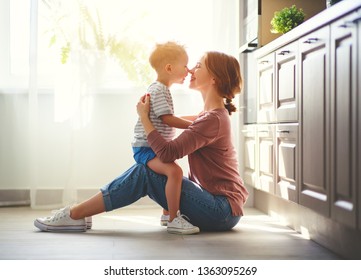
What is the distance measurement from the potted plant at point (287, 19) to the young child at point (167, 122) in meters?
0.54

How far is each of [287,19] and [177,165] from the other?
3.06ft

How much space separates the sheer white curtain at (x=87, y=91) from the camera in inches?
137

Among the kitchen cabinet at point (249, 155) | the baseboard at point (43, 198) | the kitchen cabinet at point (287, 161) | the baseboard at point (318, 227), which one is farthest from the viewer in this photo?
the baseboard at point (43, 198)

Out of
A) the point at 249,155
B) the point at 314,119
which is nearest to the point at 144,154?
the point at 314,119

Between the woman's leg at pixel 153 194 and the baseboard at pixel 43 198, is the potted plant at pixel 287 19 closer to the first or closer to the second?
the woman's leg at pixel 153 194

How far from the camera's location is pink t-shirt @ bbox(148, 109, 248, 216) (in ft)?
8.23

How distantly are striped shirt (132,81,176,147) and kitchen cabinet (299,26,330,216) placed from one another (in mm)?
586

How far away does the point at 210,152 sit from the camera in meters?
2.62

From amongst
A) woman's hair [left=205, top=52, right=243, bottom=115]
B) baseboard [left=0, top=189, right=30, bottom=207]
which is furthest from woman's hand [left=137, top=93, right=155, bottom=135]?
baseboard [left=0, top=189, right=30, bottom=207]

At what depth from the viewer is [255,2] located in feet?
10.6

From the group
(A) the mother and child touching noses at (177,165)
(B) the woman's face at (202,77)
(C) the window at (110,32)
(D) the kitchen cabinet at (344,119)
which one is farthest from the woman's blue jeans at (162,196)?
(C) the window at (110,32)

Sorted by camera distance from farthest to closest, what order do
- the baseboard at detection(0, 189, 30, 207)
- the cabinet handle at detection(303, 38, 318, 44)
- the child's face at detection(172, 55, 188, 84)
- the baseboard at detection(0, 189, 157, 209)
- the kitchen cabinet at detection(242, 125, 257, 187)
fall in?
the baseboard at detection(0, 189, 30, 207) → the baseboard at detection(0, 189, 157, 209) → the kitchen cabinet at detection(242, 125, 257, 187) → the child's face at detection(172, 55, 188, 84) → the cabinet handle at detection(303, 38, 318, 44)

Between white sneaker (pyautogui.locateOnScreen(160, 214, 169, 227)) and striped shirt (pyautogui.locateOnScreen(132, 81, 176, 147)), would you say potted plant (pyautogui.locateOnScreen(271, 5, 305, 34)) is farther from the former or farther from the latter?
white sneaker (pyautogui.locateOnScreen(160, 214, 169, 227))

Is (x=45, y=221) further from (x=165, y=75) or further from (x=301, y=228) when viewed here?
(x=301, y=228)
